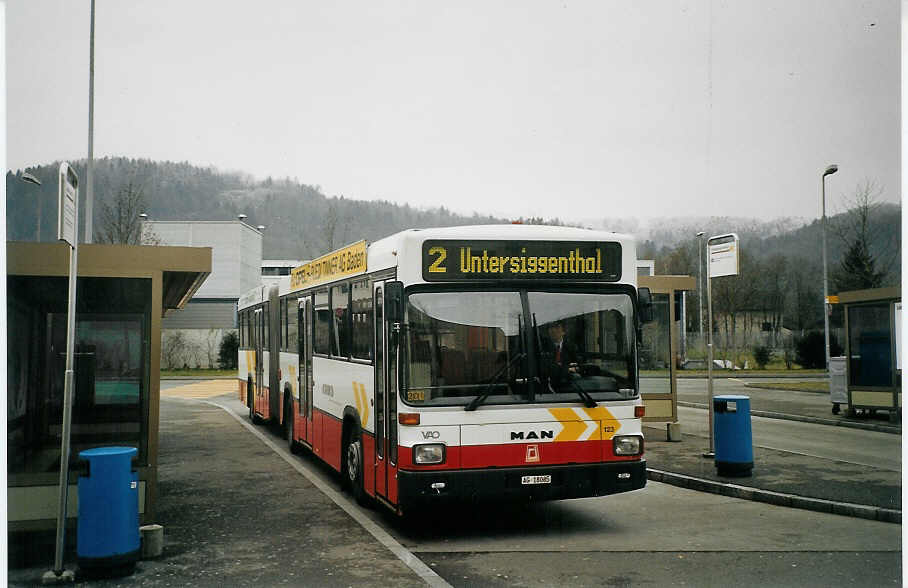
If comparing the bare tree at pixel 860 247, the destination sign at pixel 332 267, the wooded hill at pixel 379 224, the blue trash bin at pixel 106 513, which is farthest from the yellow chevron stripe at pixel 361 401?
the bare tree at pixel 860 247

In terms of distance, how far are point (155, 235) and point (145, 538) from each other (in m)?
28.3

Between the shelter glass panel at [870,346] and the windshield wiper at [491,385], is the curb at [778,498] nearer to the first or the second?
the windshield wiper at [491,385]

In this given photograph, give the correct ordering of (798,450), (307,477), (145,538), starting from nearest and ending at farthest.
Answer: (145,538) → (307,477) → (798,450)

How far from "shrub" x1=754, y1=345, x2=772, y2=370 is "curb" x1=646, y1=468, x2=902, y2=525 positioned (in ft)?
95.6

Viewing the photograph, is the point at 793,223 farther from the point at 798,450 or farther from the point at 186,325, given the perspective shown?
the point at 186,325

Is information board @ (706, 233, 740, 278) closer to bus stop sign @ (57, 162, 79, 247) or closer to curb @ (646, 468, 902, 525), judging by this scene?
curb @ (646, 468, 902, 525)

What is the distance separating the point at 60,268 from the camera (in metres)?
7.52

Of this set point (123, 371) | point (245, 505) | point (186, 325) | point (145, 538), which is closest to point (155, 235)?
point (186, 325)

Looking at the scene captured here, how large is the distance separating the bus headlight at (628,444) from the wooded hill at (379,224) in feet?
7.98

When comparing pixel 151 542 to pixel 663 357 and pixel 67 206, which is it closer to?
pixel 67 206

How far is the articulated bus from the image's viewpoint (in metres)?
7.71

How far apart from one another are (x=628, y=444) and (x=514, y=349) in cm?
145

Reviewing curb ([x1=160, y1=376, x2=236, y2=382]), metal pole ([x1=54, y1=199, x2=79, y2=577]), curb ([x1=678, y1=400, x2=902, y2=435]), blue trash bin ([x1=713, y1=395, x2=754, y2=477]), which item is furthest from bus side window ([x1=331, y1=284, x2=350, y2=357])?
curb ([x1=160, y1=376, x2=236, y2=382])

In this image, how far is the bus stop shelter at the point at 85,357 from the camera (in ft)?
24.9
